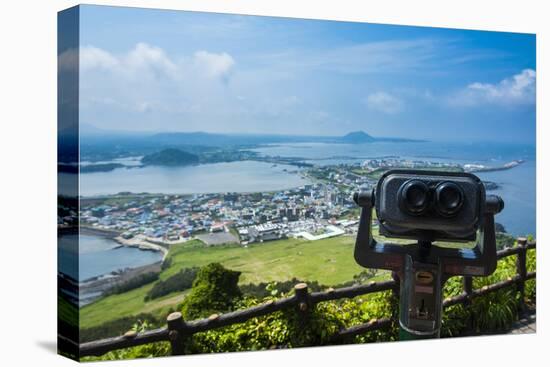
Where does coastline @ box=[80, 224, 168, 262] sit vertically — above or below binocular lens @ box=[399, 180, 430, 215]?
below

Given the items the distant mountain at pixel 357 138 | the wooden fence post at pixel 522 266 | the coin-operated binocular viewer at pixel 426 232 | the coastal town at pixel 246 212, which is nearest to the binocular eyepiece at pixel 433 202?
the coin-operated binocular viewer at pixel 426 232

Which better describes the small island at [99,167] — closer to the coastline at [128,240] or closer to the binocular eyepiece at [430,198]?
the coastline at [128,240]

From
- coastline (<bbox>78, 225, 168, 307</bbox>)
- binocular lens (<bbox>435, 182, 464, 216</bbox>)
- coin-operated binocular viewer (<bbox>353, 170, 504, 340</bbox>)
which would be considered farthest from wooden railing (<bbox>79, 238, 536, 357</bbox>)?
binocular lens (<bbox>435, 182, 464, 216</bbox>)

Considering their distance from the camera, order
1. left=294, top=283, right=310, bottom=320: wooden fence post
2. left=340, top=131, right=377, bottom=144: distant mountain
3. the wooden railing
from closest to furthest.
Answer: the wooden railing < left=294, top=283, right=310, bottom=320: wooden fence post < left=340, top=131, right=377, bottom=144: distant mountain

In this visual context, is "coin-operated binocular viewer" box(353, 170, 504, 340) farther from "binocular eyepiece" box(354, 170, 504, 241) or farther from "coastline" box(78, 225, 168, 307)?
"coastline" box(78, 225, 168, 307)

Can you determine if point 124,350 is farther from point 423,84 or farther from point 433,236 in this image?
point 423,84

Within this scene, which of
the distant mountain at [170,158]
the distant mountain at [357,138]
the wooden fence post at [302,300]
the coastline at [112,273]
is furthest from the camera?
the distant mountain at [357,138]
